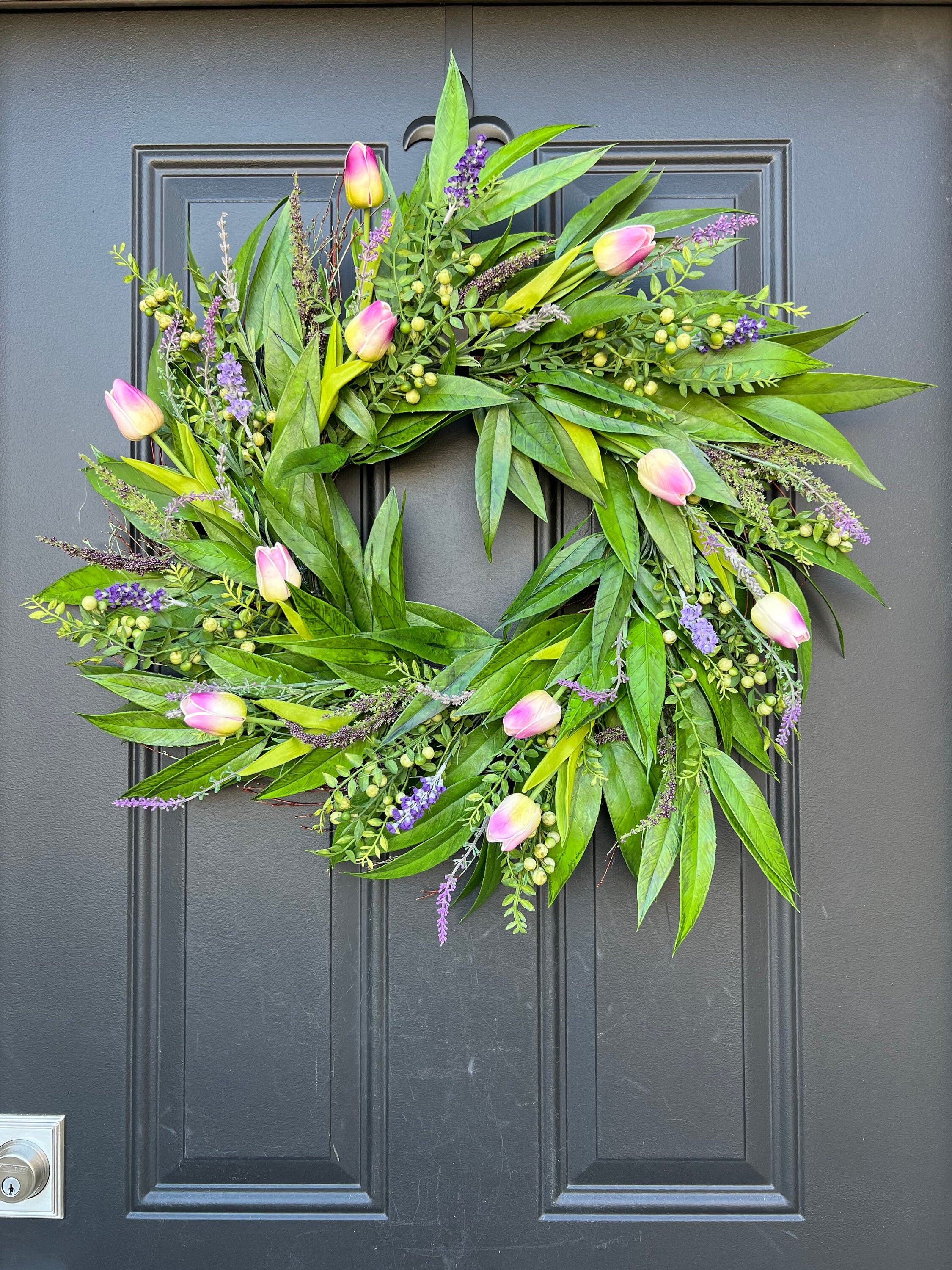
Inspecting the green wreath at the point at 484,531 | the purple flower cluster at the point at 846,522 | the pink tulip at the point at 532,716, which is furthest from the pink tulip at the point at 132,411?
the purple flower cluster at the point at 846,522

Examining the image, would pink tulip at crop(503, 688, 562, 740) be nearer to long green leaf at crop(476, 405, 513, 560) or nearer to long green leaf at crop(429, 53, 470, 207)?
long green leaf at crop(476, 405, 513, 560)

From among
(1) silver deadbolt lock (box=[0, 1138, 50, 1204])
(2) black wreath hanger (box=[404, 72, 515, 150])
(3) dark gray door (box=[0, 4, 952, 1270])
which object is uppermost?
(2) black wreath hanger (box=[404, 72, 515, 150])

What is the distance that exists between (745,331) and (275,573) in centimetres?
51

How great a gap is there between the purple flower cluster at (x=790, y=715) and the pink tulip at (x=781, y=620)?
0.05 meters

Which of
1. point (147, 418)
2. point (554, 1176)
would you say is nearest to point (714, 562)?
point (147, 418)

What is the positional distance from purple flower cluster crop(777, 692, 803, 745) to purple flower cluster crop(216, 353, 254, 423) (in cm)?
59

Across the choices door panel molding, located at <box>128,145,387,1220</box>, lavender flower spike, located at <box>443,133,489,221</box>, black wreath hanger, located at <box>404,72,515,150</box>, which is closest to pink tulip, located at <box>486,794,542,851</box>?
door panel molding, located at <box>128,145,387,1220</box>

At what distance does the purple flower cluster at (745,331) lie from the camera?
81cm

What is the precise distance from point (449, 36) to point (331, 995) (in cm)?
108

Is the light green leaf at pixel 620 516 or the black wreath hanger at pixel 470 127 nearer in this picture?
the light green leaf at pixel 620 516

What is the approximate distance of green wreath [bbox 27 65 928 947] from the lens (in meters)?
0.80

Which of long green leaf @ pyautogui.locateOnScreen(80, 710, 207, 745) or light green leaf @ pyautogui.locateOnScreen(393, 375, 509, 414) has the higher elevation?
light green leaf @ pyautogui.locateOnScreen(393, 375, 509, 414)

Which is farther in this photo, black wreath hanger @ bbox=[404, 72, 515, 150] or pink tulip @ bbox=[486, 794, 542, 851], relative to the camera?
black wreath hanger @ bbox=[404, 72, 515, 150]

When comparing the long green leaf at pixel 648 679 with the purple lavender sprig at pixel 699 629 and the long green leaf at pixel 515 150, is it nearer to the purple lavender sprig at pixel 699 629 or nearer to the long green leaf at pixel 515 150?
the purple lavender sprig at pixel 699 629
